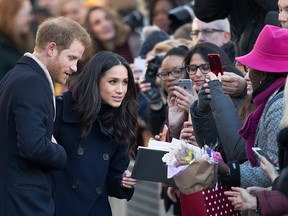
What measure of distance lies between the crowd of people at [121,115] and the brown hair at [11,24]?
183cm

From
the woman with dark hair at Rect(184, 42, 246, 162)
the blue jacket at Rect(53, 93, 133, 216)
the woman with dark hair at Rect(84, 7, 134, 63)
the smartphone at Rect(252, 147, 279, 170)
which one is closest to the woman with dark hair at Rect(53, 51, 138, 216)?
the blue jacket at Rect(53, 93, 133, 216)

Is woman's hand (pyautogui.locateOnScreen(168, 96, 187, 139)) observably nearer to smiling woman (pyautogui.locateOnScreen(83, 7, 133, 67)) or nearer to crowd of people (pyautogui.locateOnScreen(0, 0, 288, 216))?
crowd of people (pyautogui.locateOnScreen(0, 0, 288, 216))

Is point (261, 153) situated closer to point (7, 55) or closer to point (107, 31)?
point (7, 55)

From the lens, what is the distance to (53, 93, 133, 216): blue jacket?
21.5 ft

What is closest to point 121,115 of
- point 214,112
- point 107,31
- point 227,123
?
point 214,112

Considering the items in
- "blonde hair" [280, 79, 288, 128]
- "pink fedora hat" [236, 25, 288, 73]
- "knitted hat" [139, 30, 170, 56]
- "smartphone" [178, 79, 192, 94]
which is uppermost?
"pink fedora hat" [236, 25, 288, 73]

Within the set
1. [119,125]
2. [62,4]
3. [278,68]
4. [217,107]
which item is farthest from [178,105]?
[62,4]

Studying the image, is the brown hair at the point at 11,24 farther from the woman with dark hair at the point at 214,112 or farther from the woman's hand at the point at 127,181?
the woman's hand at the point at 127,181

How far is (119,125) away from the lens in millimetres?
6727

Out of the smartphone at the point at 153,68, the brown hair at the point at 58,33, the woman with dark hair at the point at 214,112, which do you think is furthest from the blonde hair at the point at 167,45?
the brown hair at the point at 58,33

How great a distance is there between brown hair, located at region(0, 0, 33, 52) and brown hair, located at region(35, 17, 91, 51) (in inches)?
111

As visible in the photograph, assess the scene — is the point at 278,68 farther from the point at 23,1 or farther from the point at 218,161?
the point at 23,1

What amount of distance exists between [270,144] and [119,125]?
1.64 meters

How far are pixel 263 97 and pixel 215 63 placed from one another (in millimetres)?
812
